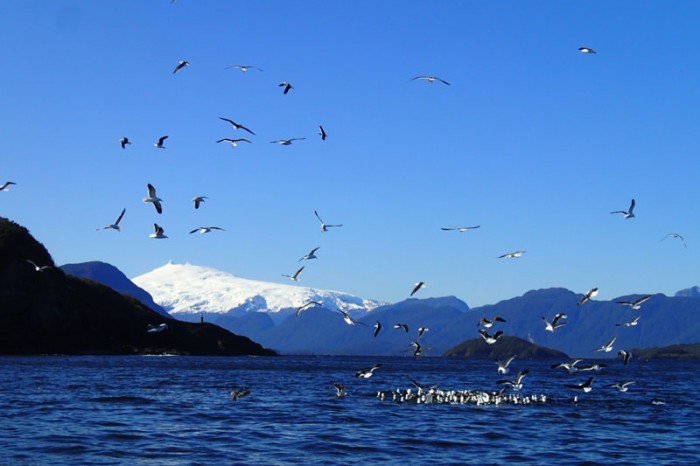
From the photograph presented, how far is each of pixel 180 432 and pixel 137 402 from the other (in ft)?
47.8

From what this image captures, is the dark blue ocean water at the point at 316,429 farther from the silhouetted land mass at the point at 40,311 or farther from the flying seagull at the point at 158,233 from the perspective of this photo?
the silhouetted land mass at the point at 40,311

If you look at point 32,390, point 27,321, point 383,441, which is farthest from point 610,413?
point 27,321

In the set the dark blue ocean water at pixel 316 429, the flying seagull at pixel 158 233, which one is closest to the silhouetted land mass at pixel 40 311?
the dark blue ocean water at pixel 316 429

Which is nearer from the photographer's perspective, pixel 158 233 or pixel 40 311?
pixel 158 233

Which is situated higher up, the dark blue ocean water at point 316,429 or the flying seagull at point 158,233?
the flying seagull at point 158,233

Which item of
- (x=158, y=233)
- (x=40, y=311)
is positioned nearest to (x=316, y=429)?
(x=158, y=233)

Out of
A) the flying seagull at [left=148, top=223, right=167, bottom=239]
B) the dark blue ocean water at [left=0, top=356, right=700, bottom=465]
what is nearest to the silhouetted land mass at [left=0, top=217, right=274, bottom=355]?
the dark blue ocean water at [left=0, top=356, right=700, bottom=465]

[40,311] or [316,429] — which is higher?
[40,311]

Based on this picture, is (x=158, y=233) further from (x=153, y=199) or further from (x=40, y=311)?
(x=40, y=311)

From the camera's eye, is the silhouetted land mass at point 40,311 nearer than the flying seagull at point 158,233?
No

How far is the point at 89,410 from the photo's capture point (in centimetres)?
4547

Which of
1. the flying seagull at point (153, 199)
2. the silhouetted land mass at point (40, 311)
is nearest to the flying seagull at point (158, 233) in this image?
the flying seagull at point (153, 199)

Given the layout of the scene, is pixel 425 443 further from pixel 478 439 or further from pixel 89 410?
pixel 89 410

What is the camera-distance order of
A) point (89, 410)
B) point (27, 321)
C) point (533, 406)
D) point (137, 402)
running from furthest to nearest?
point (27, 321)
point (533, 406)
point (137, 402)
point (89, 410)
